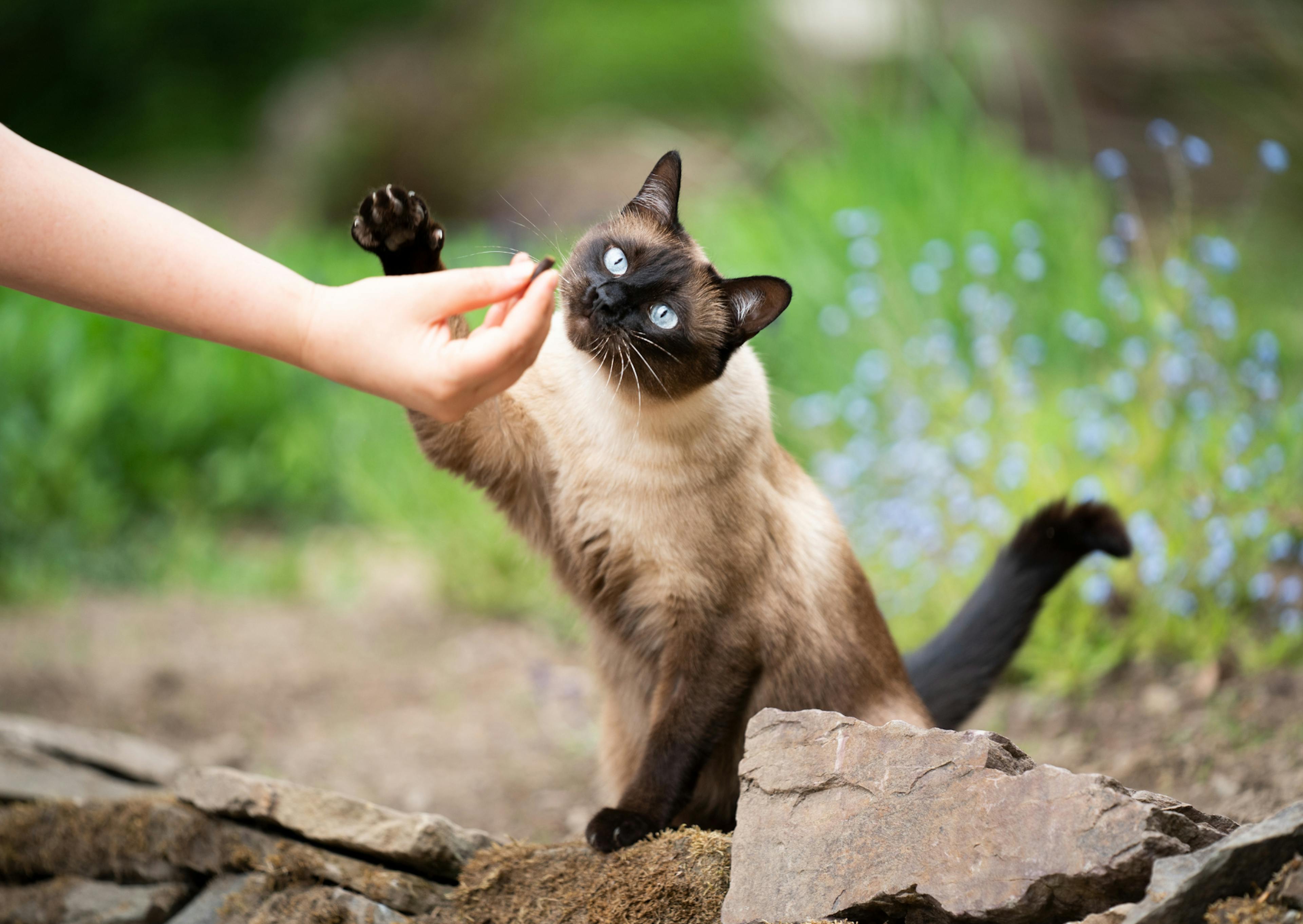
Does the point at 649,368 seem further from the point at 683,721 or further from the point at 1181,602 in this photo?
the point at 1181,602

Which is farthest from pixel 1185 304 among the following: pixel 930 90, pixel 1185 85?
pixel 930 90

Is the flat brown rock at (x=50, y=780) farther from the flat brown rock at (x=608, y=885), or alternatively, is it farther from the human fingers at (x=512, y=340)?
the human fingers at (x=512, y=340)

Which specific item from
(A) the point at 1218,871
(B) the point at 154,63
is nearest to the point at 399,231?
(A) the point at 1218,871

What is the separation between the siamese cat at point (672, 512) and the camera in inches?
80.9

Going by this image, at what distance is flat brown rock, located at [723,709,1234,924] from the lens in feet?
5.05

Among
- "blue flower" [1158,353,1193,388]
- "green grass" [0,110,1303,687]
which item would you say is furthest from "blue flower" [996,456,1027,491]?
"blue flower" [1158,353,1193,388]

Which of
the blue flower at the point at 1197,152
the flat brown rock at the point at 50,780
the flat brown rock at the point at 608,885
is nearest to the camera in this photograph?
the flat brown rock at the point at 608,885

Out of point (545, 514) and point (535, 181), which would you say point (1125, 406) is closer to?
point (545, 514)

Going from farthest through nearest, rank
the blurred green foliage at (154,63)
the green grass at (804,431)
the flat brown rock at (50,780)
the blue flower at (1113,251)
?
the blurred green foliage at (154,63), the blue flower at (1113,251), the green grass at (804,431), the flat brown rock at (50,780)

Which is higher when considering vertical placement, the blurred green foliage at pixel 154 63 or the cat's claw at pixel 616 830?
the blurred green foliage at pixel 154 63

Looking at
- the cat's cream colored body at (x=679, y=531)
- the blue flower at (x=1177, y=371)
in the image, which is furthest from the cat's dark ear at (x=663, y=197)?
the blue flower at (x=1177, y=371)

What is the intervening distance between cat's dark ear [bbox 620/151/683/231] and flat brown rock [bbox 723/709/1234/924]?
0.99 metres

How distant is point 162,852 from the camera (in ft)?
7.07

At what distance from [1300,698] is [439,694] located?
103 inches
